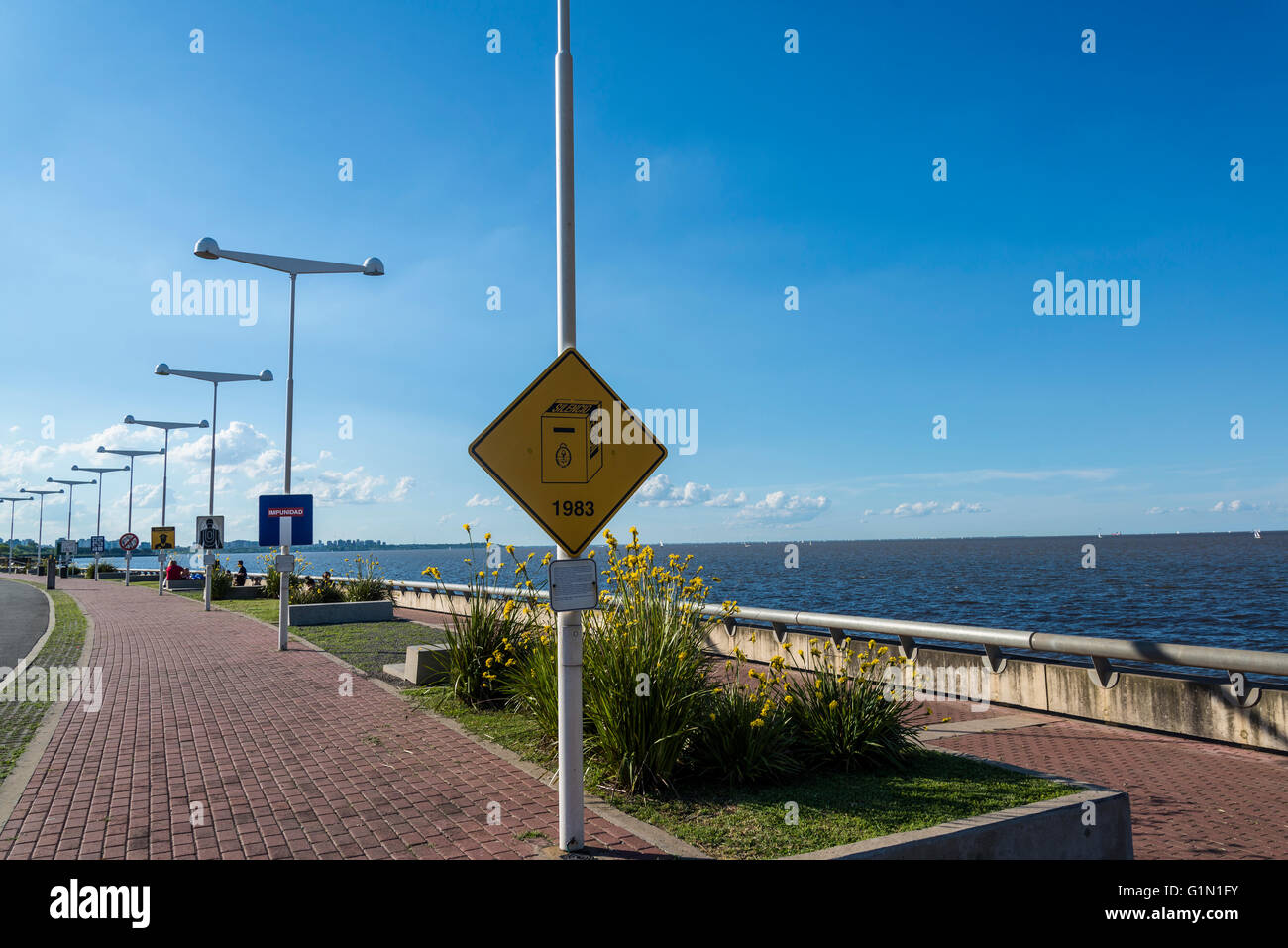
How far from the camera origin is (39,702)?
10055mm

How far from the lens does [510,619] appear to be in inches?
376

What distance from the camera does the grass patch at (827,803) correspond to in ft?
16.3

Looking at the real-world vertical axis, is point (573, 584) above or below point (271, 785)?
above

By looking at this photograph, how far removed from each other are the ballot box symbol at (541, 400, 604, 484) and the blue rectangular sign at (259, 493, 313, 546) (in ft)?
40.8

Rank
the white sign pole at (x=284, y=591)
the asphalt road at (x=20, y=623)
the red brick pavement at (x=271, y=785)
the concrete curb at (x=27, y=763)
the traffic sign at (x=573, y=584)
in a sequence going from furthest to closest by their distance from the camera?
the asphalt road at (x=20, y=623)
the white sign pole at (x=284, y=591)
the concrete curb at (x=27, y=763)
the red brick pavement at (x=271, y=785)
the traffic sign at (x=573, y=584)

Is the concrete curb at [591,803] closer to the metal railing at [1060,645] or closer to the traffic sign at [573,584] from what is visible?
the traffic sign at [573,584]

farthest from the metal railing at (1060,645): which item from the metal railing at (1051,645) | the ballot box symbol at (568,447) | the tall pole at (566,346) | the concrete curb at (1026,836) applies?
the concrete curb at (1026,836)

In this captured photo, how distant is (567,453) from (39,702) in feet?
28.9

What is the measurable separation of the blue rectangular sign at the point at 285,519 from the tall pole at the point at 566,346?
12.3m

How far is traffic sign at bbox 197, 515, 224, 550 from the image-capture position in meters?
24.3

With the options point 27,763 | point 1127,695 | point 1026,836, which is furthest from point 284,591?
point 1026,836

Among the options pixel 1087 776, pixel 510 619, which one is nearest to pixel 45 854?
pixel 510 619

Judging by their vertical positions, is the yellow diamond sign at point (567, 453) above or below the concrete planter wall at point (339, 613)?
above

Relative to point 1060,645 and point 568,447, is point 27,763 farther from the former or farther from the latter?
point 1060,645
